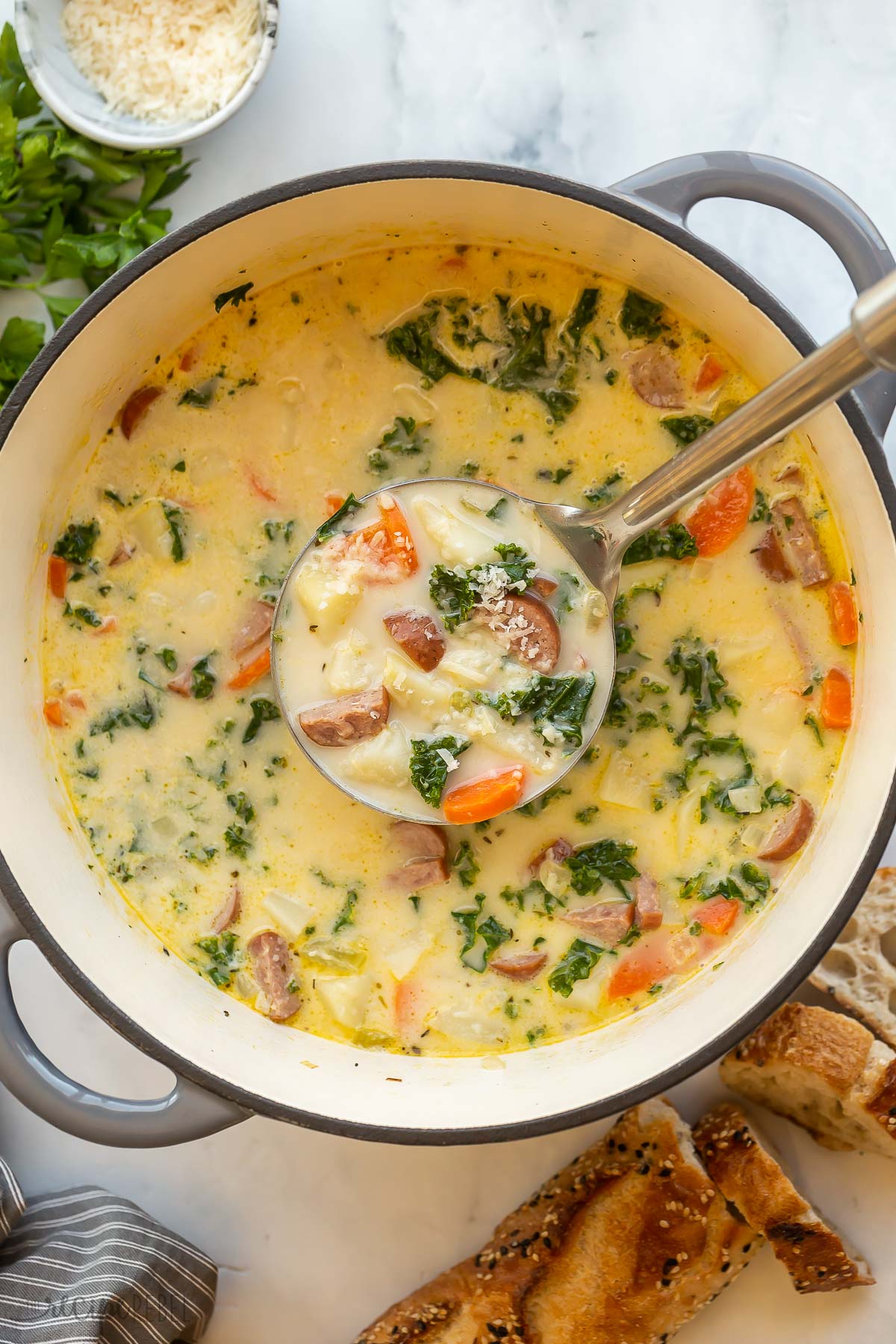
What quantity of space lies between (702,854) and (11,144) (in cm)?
231

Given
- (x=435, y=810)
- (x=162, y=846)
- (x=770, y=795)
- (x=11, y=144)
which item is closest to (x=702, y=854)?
(x=770, y=795)

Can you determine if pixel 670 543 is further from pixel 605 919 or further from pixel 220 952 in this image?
pixel 220 952

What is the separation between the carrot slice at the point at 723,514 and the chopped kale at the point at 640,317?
0.38m

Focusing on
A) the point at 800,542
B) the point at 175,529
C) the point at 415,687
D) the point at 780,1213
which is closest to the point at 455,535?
the point at 415,687

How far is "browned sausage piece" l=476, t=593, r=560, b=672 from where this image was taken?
243cm

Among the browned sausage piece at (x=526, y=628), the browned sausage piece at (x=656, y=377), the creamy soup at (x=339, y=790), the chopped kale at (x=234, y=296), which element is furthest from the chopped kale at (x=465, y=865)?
the chopped kale at (x=234, y=296)

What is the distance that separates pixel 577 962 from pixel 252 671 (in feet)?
3.29

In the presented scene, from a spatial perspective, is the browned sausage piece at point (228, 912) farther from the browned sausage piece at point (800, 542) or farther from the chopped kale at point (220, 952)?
the browned sausage piece at point (800, 542)

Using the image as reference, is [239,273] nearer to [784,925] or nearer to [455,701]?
[455,701]

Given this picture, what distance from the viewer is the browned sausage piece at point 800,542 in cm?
264

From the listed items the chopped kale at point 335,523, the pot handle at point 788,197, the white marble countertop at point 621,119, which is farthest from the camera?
the white marble countertop at point 621,119

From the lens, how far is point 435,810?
2.53m

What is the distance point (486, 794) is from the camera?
8.18 feet

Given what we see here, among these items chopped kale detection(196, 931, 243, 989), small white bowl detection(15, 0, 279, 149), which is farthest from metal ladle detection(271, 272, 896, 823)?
small white bowl detection(15, 0, 279, 149)
